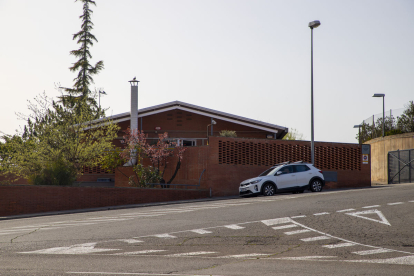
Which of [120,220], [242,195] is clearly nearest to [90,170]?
[242,195]

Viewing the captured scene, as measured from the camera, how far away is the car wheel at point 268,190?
73.7 ft

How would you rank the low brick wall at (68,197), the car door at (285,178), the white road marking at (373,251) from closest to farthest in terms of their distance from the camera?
the white road marking at (373,251)
the low brick wall at (68,197)
the car door at (285,178)

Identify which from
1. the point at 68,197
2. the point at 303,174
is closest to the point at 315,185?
the point at 303,174

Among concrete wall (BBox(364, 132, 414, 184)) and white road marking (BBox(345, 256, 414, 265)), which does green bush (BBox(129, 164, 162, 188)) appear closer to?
white road marking (BBox(345, 256, 414, 265))

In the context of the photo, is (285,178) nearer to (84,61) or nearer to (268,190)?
(268,190)

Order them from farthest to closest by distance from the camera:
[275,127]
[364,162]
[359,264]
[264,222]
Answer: [275,127] → [364,162] → [264,222] → [359,264]

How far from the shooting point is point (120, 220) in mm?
15367

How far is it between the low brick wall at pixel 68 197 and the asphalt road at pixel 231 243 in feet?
23.7

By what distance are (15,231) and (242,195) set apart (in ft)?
39.6

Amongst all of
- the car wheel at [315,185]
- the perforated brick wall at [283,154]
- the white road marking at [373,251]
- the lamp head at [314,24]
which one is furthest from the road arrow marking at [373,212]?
the lamp head at [314,24]

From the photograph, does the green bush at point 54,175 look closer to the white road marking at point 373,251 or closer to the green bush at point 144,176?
the green bush at point 144,176

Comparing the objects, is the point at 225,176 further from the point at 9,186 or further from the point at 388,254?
the point at 388,254

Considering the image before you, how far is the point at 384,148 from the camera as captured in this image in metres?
36.1

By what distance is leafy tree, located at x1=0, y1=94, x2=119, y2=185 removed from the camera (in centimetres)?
2366
